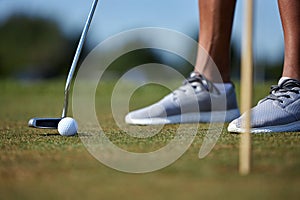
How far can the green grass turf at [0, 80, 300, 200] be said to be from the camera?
3.99 feet

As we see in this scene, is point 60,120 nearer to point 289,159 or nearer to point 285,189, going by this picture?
point 289,159

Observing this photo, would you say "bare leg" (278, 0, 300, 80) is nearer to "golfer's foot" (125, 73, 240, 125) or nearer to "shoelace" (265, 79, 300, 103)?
"shoelace" (265, 79, 300, 103)

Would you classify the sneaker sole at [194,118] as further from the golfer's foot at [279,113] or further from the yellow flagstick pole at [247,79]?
the yellow flagstick pole at [247,79]

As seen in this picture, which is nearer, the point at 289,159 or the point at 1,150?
the point at 289,159

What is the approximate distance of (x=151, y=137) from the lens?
214cm

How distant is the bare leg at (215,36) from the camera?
2807mm

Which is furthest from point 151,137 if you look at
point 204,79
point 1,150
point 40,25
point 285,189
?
point 40,25

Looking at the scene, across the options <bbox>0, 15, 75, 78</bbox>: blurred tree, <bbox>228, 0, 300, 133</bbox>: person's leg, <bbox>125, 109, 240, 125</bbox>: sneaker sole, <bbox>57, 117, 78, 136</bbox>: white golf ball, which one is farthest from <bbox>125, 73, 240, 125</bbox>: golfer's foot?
<bbox>0, 15, 75, 78</bbox>: blurred tree

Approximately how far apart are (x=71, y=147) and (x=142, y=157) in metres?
0.32

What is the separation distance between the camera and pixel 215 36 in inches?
112

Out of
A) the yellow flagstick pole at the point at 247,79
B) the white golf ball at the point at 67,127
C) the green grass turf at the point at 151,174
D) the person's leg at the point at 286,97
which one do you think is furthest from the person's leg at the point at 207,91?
the yellow flagstick pole at the point at 247,79

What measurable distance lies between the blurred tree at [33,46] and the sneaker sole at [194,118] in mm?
32649

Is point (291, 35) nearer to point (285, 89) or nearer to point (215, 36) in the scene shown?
point (285, 89)

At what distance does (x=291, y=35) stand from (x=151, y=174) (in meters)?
1.16
